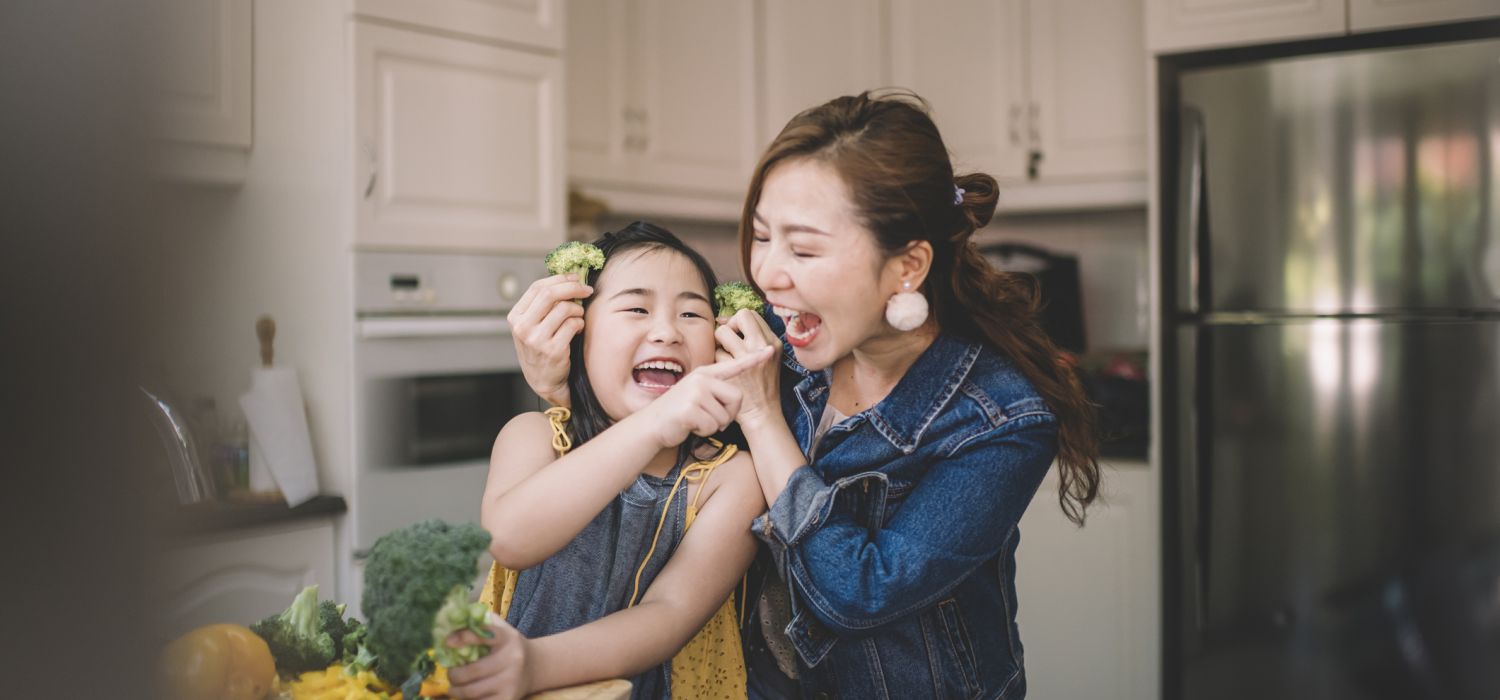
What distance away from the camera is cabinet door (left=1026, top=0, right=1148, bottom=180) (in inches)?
120

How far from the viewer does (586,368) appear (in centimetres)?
112

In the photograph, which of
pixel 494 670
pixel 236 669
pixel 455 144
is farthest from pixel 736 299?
pixel 455 144

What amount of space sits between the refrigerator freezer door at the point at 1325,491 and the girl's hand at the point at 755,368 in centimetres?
183

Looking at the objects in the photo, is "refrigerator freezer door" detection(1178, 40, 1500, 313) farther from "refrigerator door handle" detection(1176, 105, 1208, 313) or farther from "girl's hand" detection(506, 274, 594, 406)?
"girl's hand" detection(506, 274, 594, 406)

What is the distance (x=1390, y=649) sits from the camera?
2.41 m

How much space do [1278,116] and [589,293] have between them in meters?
2.01

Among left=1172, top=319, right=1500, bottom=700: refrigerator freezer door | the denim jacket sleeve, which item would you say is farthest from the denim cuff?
left=1172, top=319, right=1500, bottom=700: refrigerator freezer door

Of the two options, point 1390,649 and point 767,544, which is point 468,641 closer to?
point 767,544

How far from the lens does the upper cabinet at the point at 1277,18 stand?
8.02 ft

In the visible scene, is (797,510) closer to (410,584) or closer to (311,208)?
(410,584)

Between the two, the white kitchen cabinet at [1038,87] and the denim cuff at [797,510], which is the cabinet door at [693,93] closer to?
the white kitchen cabinet at [1038,87]

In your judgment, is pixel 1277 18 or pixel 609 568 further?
pixel 1277 18

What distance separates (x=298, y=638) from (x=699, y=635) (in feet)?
1.21

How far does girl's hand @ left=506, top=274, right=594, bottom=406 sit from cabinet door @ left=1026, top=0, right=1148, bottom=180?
91.0 inches
